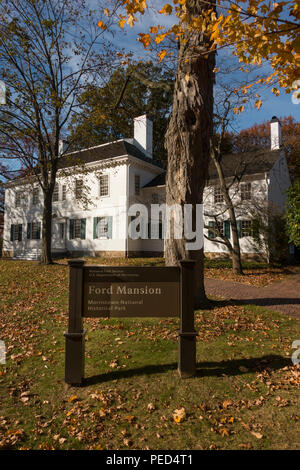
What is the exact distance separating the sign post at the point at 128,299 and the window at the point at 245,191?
54.2 feet

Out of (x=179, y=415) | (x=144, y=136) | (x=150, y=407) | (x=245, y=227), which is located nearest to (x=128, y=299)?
(x=150, y=407)

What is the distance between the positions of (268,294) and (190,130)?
19.4ft

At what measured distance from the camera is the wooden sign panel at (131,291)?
3.77 m

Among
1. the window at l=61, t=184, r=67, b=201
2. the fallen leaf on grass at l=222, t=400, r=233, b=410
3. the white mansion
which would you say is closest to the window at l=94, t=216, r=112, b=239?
the white mansion

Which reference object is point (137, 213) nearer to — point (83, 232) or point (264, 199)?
point (83, 232)

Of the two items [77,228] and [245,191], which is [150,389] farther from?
[77,228]

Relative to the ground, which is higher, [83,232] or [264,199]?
[264,199]

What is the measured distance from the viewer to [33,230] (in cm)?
2706

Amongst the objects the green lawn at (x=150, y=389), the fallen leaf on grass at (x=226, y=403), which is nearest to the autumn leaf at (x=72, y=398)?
the green lawn at (x=150, y=389)

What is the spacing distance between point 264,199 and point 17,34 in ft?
51.2

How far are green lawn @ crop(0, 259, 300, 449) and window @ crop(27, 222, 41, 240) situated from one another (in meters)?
22.0

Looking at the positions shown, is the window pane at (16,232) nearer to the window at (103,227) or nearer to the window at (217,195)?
the window at (103,227)

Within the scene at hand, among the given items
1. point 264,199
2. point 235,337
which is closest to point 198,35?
point 235,337
